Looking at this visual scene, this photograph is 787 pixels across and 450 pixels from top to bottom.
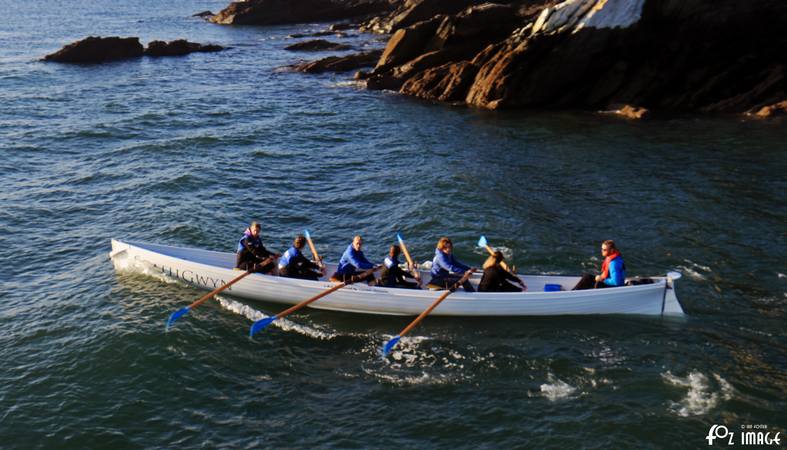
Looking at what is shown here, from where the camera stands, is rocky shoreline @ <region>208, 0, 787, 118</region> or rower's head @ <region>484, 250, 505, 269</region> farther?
rocky shoreline @ <region>208, 0, 787, 118</region>

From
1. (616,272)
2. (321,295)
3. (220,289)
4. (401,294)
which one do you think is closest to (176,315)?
(220,289)

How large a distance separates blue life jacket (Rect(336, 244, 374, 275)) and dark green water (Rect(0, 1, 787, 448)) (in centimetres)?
123

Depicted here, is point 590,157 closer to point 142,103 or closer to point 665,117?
point 665,117

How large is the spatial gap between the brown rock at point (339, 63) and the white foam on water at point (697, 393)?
36.9 m

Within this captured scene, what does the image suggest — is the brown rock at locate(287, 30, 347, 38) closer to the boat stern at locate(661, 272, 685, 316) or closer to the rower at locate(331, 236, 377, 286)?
the rower at locate(331, 236, 377, 286)

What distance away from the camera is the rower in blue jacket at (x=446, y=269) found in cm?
1814

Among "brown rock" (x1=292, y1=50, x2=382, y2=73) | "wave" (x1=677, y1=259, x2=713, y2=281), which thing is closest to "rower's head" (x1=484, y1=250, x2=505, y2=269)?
"wave" (x1=677, y1=259, x2=713, y2=281)

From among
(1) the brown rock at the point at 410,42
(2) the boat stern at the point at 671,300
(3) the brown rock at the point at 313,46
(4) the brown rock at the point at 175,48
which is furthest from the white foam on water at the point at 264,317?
(4) the brown rock at the point at 175,48

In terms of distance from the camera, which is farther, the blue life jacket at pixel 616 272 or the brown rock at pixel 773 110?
the brown rock at pixel 773 110

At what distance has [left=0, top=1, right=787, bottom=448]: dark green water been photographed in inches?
570

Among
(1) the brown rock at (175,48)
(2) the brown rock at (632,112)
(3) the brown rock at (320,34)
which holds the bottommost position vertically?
(2) the brown rock at (632,112)

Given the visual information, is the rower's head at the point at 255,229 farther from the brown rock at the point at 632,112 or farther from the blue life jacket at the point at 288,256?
the brown rock at the point at 632,112

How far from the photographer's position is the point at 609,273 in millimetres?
17516

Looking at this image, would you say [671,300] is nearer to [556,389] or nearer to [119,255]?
[556,389]
